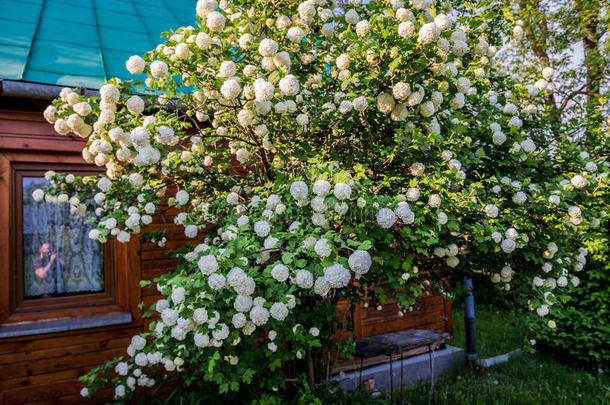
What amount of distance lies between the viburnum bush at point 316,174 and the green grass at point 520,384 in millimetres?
1623

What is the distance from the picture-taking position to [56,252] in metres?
4.08

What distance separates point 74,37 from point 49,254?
2.57 metres

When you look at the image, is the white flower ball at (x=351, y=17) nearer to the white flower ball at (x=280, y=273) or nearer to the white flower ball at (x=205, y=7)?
the white flower ball at (x=205, y=7)

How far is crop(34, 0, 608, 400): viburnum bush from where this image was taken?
220 centimetres

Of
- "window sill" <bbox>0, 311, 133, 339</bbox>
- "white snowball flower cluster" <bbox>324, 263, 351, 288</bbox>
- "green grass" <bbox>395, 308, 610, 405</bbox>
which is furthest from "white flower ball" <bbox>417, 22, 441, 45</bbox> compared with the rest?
"window sill" <bbox>0, 311, 133, 339</bbox>

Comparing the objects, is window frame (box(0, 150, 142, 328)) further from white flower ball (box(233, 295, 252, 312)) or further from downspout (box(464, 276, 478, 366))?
downspout (box(464, 276, 478, 366))

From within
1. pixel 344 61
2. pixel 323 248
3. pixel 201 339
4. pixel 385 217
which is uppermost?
pixel 344 61

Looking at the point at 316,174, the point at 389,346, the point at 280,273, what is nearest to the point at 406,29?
the point at 316,174

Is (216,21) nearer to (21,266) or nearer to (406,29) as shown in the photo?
(406,29)

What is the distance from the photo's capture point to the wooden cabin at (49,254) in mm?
3674

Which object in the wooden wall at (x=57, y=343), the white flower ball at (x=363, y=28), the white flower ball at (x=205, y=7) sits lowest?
the wooden wall at (x=57, y=343)

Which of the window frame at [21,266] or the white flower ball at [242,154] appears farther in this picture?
the window frame at [21,266]

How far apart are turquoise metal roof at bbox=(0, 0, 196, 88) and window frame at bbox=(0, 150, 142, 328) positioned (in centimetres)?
80

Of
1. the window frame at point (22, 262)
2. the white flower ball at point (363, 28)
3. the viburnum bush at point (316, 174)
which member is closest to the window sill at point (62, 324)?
the window frame at point (22, 262)
